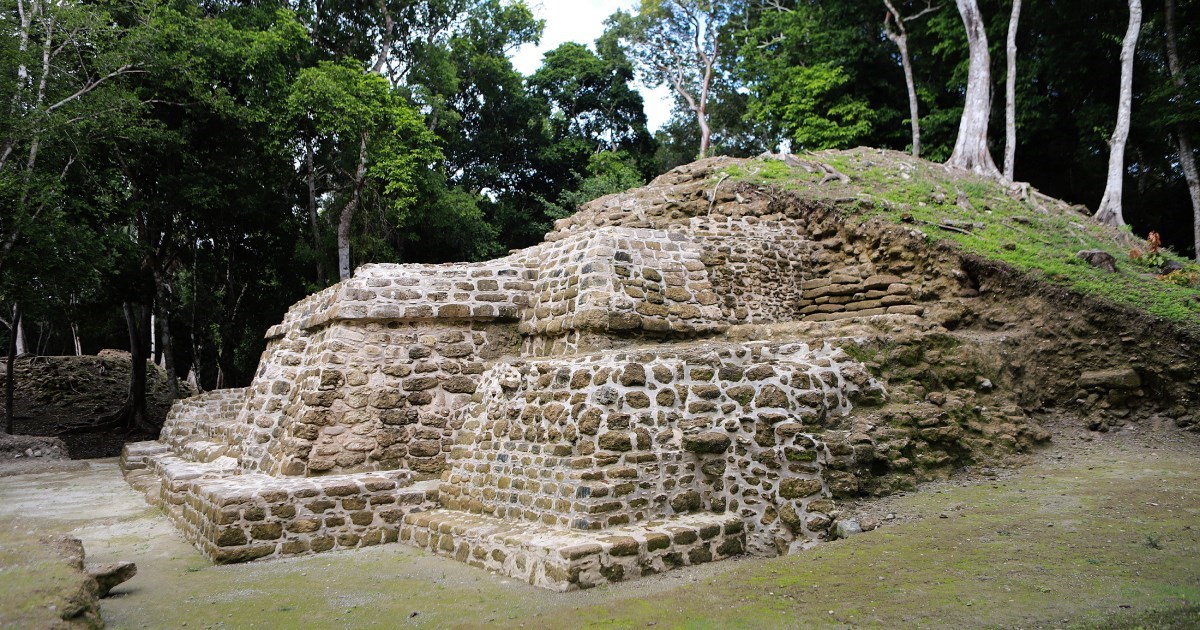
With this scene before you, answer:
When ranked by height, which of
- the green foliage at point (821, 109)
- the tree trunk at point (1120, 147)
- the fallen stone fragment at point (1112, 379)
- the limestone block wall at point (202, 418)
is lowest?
the limestone block wall at point (202, 418)

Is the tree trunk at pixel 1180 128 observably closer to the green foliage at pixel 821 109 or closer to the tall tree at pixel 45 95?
the green foliage at pixel 821 109

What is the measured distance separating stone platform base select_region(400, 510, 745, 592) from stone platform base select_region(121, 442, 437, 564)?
0.90 m

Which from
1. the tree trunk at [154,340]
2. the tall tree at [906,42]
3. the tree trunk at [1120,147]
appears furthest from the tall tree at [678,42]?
the tree trunk at [154,340]

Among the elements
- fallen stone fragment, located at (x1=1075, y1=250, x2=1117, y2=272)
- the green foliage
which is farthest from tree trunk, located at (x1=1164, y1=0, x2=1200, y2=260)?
fallen stone fragment, located at (x1=1075, y1=250, x2=1117, y2=272)

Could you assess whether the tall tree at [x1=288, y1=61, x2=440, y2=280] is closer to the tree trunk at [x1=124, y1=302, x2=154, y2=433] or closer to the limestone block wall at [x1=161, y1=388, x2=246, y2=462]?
the tree trunk at [x1=124, y1=302, x2=154, y2=433]

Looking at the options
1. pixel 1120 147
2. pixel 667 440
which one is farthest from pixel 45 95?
pixel 1120 147

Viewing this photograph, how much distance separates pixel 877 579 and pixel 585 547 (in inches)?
75.9

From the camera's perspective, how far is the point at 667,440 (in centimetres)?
608

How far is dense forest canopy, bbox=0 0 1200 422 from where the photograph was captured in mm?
14930

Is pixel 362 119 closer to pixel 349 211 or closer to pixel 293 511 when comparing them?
pixel 349 211

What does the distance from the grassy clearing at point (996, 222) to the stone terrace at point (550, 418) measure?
1035 mm

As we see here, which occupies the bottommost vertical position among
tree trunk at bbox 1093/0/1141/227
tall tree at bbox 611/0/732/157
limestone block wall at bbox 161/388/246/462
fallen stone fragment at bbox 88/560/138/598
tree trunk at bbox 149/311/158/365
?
fallen stone fragment at bbox 88/560/138/598

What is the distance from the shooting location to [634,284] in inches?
307

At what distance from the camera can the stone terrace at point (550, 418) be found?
19.2ft
